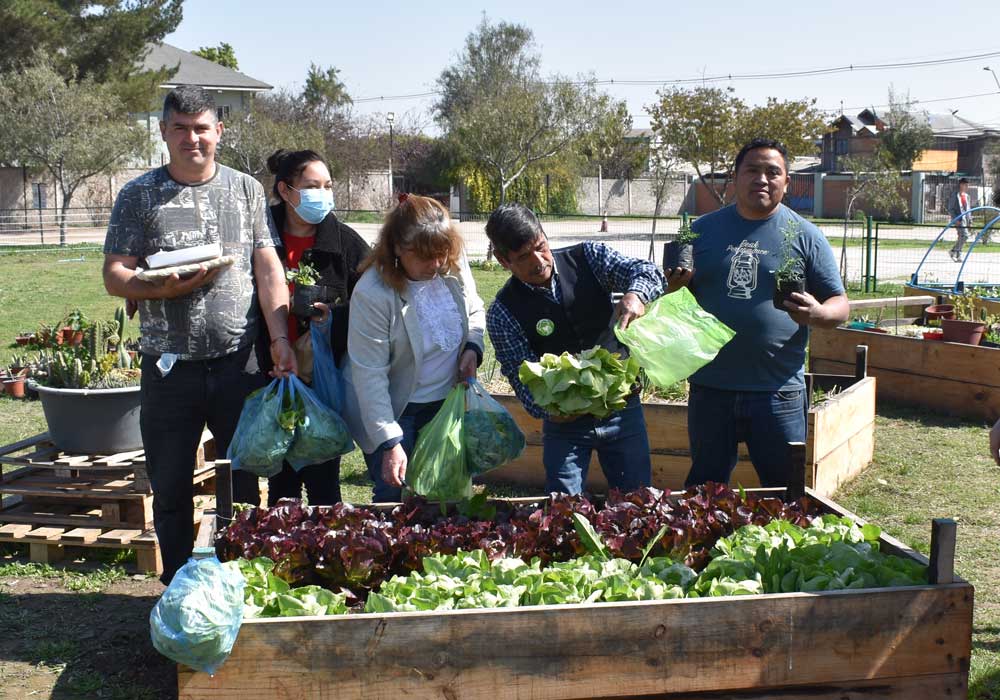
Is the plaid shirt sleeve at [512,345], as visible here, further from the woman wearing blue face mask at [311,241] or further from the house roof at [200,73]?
the house roof at [200,73]

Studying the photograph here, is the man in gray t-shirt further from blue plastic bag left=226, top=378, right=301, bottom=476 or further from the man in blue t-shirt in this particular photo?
the man in blue t-shirt

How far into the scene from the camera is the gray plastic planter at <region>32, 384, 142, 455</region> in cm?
470

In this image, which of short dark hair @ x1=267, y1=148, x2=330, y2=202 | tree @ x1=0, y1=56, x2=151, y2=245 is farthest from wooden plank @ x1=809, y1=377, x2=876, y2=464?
tree @ x1=0, y1=56, x2=151, y2=245

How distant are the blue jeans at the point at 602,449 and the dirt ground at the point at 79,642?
1.55 m

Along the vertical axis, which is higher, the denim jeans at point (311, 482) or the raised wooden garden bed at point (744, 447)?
the denim jeans at point (311, 482)

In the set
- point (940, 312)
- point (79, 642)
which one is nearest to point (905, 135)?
point (940, 312)

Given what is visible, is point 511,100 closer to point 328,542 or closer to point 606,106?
point 606,106

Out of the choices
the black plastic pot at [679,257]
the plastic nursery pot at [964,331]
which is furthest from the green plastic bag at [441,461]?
the plastic nursery pot at [964,331]

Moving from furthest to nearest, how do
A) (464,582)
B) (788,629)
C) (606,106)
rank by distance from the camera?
(606,106) < (464,582) < (788,629)

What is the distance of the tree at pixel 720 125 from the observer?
27.0 m

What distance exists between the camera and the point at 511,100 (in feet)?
81.6

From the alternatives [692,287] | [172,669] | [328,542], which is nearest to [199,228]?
[328,542]

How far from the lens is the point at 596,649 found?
2518mm

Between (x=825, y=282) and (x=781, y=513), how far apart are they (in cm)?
103
